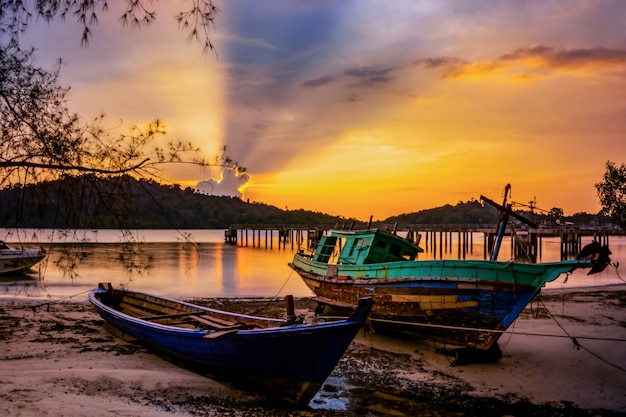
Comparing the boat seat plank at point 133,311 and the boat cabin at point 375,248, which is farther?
the boat cabin at point 375,248

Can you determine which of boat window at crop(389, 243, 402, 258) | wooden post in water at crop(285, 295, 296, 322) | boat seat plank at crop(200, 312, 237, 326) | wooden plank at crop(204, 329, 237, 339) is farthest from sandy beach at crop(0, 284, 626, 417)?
boat window at crop(389, 243, 402, 258)

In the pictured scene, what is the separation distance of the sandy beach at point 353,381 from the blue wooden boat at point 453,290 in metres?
0.70

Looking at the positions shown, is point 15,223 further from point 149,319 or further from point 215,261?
point 215,261

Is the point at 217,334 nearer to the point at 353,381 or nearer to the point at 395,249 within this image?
the point at 353,381

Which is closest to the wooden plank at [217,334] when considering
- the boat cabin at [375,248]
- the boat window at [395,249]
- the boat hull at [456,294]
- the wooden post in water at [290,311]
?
the wooden post in water at [290,311]

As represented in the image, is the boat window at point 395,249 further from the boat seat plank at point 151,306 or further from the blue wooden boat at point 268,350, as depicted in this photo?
the boat seat plank at point 151,306

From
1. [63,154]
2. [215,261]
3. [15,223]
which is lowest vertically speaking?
[215,261]

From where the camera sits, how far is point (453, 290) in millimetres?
10695

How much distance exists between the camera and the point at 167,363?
971cm

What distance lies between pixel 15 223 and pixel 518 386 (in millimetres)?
8484

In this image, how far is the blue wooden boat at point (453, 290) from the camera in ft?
32.7

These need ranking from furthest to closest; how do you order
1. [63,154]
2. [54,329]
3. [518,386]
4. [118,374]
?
[54,329] < [518,386] < [118,374] < [63,154]

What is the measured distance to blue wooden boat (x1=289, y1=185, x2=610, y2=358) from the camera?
9.98 m

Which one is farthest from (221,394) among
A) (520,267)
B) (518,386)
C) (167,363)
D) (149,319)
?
(520,267)
